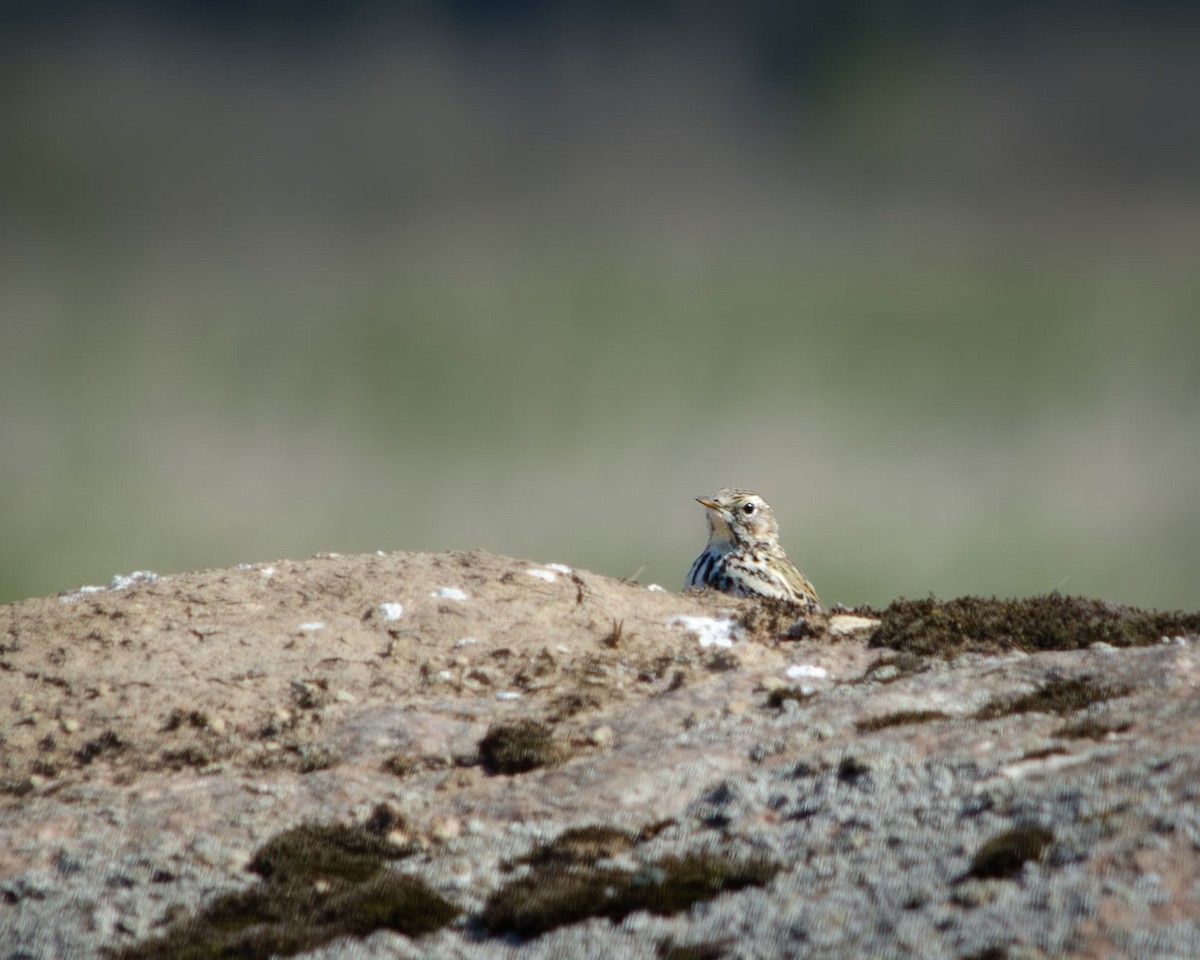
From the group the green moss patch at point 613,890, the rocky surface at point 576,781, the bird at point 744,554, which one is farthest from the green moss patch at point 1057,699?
the bird at point 744,554

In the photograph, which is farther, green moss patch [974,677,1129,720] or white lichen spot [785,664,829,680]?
white lichen spot [785,664,829,680]

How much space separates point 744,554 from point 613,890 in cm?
973

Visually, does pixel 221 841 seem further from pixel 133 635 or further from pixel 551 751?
pixel 133 635

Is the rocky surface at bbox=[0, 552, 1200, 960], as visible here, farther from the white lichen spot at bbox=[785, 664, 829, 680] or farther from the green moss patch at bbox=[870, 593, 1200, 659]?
the green moss patch at bbox=[870, 593, 1200, 659]

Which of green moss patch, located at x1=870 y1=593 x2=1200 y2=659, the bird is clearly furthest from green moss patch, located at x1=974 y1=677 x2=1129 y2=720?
the bird

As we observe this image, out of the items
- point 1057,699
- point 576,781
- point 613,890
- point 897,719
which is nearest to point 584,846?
point 613,890

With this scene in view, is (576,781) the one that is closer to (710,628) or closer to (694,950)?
(694,950)

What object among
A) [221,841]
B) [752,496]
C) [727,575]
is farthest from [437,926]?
[752,496]

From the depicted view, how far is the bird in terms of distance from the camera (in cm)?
1477

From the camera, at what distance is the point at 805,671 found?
8852 millimetres

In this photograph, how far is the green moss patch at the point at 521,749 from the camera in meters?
7.55

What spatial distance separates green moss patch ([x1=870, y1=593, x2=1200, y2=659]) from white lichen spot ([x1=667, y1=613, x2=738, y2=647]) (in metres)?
1.06

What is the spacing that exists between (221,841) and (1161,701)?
16.5 ft

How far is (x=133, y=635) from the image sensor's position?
10000 mm
